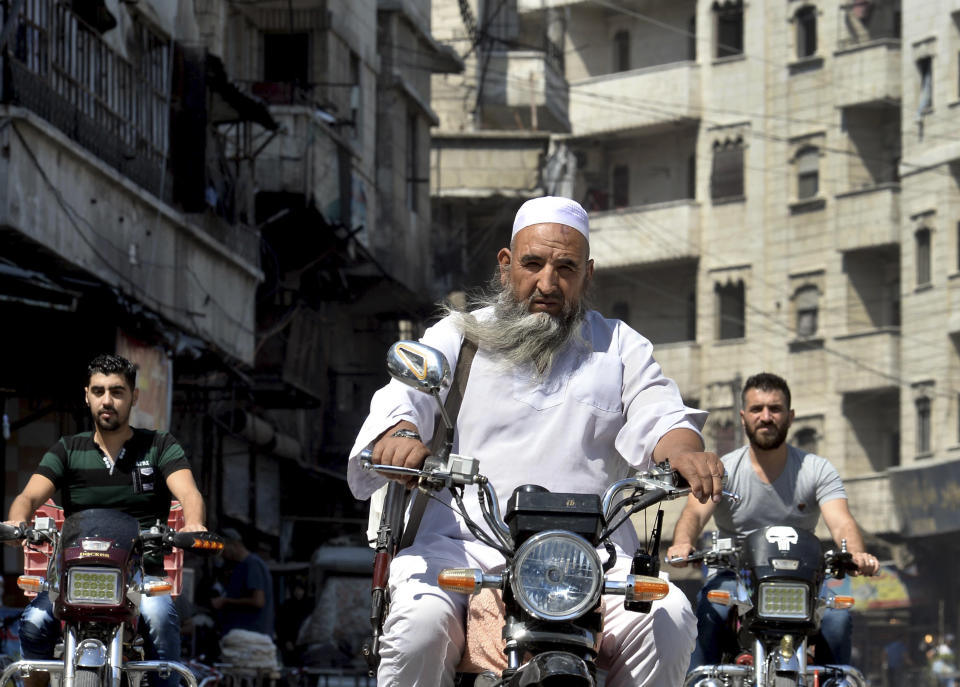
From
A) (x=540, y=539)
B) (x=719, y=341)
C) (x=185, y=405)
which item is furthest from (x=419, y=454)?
(x=719, y=341)

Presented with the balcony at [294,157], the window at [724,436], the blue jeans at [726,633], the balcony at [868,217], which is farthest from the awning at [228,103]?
the window at [724,436]

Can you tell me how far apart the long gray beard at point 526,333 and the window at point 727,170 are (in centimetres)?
5248

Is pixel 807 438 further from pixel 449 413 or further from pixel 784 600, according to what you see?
pixel 449 413

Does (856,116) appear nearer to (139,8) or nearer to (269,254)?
(269,254)

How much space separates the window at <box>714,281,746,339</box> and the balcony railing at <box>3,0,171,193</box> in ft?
119

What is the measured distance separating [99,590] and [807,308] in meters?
49.7

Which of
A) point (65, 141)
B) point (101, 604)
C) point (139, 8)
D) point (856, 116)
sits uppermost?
point (856, 116)

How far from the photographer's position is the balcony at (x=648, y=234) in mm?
58469

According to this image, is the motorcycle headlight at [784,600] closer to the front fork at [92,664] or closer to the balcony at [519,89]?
the front fork at [92,664]

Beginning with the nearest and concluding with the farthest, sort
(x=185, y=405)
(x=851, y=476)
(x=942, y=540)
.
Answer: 1. (x=185, y=405)
2. (x=942, y=540)
3. (x=851, y=476)

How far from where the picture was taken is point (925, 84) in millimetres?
52188

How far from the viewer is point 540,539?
5.02 m

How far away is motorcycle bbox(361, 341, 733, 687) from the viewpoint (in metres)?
5.01

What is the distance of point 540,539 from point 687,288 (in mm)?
55122
